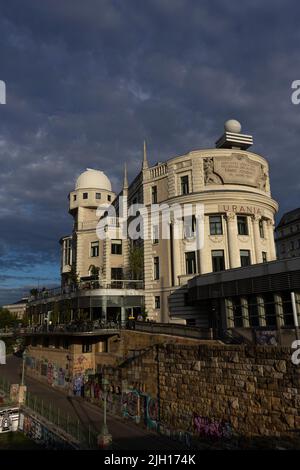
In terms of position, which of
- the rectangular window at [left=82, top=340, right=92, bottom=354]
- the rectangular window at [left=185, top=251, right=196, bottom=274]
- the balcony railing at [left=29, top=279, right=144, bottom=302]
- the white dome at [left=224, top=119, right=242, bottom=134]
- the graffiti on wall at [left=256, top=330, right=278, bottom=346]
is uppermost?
the white dome at [left=224, top=119, right=242, bottom=134]

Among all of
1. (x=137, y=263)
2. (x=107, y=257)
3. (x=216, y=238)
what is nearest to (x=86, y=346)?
(x=137, y=263)

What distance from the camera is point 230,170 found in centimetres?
4350

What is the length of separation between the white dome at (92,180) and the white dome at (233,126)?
86.5 ft

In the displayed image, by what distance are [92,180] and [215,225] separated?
3039 cm

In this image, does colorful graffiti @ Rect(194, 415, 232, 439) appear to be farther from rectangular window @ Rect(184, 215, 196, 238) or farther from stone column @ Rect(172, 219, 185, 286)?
rectangular window @ Rect(184, 215, 196, 238)

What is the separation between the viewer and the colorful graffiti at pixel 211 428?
71.1 ft

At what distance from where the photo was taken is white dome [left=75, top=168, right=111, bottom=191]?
65750 mm

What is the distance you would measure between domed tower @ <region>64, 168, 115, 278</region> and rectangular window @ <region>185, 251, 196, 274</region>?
16.0 m

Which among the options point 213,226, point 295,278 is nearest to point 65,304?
point 213,226

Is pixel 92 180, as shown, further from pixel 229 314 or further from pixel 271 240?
pixel 229 314

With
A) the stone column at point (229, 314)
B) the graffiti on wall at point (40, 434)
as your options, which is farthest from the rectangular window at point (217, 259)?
the graffiti on wall at point (40, 434)

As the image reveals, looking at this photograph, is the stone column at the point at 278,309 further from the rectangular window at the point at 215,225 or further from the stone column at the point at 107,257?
the stone column at the point at 107,257

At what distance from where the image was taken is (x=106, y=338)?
38.7 m

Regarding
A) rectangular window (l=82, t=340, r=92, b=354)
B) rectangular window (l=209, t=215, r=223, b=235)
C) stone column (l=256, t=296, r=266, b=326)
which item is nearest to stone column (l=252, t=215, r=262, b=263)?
rectangular window (l=209, t=215, r=223, b=235)
